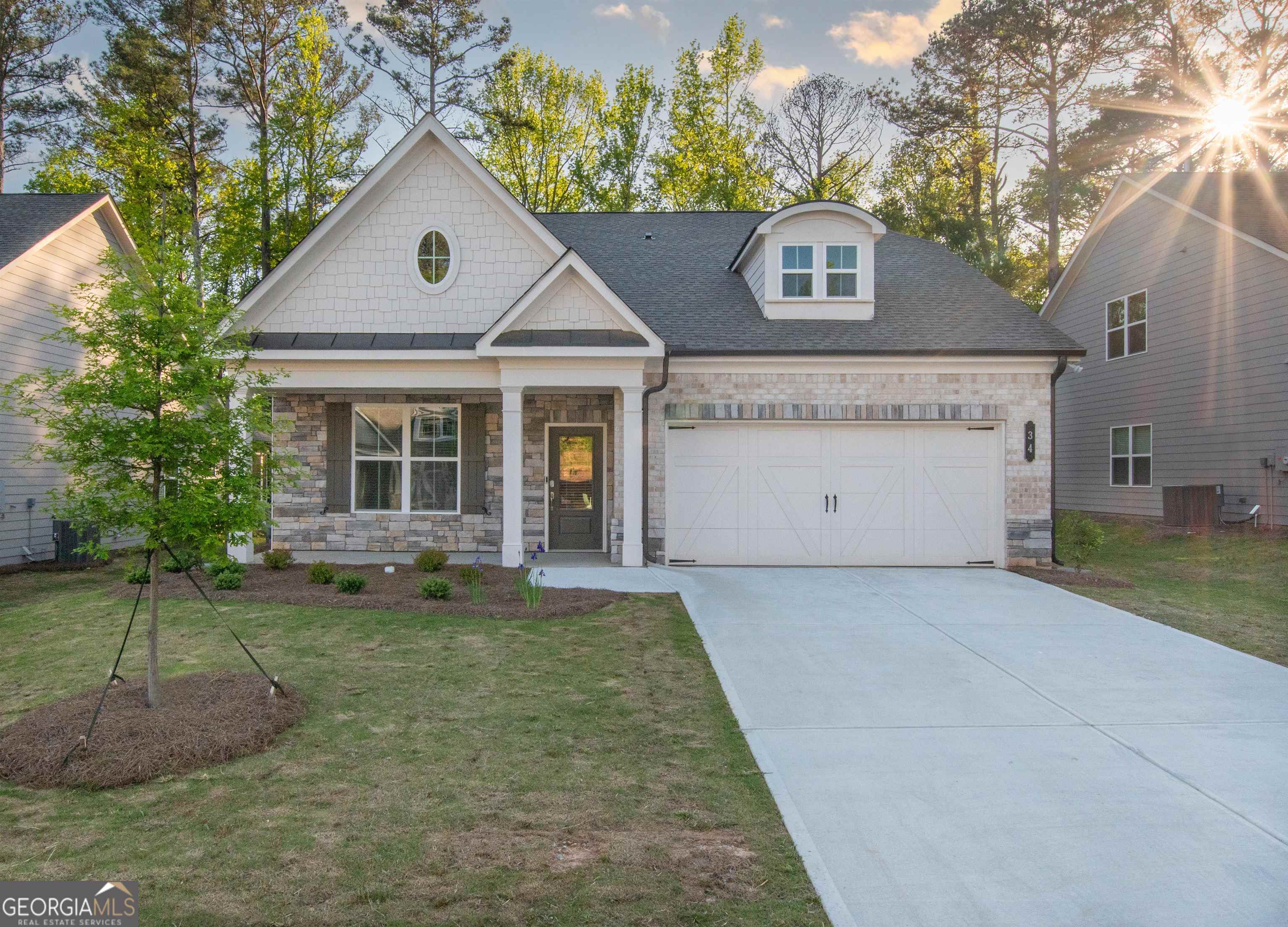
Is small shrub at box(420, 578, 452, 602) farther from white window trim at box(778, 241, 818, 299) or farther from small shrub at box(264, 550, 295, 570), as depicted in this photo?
white window trim at box(778, 241, 818, 299)

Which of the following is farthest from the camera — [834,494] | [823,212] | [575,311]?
[823,212]

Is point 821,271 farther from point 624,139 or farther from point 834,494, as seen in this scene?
point 624,139

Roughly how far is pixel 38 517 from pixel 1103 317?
21871 mm

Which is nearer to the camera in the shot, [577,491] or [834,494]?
[834,494]

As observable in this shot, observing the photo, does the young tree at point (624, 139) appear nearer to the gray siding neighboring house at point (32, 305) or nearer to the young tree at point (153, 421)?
the gray siding neighboring house at point (32, 305)

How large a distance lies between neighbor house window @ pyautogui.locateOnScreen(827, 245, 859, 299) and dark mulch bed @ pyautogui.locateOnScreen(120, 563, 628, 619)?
21.4ft

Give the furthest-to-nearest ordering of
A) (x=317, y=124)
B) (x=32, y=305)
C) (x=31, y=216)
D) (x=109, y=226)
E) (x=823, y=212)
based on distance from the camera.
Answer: (x=317, y=124), (x=109, y=226), (x=31, y=216), (x=32, y=305), (x=823, y=212)

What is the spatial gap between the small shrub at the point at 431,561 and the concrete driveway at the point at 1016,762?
3924mm

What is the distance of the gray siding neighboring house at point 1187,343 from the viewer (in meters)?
14.2

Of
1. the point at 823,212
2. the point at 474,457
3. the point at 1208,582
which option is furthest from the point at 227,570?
the point at 1208,582

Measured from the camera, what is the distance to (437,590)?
8.95 metres

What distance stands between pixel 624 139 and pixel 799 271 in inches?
654

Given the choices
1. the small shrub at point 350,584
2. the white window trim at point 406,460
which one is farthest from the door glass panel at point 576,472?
the small shrub at point 350,584

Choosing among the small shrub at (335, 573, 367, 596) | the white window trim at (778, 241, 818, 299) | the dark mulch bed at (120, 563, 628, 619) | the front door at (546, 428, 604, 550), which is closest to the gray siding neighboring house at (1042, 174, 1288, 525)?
the white window trim at (778, 241, 818, 299)
